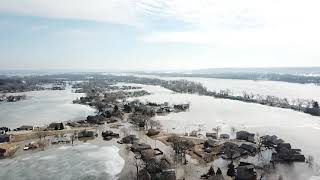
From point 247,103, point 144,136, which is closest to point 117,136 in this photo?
point 144,136

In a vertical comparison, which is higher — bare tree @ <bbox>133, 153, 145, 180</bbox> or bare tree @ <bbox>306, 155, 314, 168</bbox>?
bare tree @ <bbox>306, 155, 314, 168</bbox>

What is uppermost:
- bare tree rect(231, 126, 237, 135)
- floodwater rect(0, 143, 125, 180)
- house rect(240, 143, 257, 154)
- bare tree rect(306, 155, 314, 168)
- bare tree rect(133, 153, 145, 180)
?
house rect(240, 143, 257, 154)

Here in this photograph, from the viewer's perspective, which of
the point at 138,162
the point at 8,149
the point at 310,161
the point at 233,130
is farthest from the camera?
the point at 233,130

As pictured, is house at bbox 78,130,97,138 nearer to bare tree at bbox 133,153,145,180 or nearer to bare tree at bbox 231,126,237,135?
bare tree at bbox 133,153,145,180

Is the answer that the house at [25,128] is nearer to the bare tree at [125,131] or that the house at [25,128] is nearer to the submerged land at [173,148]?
the submerged land at [173,148]

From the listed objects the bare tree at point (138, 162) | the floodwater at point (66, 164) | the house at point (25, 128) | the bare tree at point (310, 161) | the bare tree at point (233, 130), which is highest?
the bare tree at point (310, 161)

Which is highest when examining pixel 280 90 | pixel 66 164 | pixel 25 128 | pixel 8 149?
pixel 280 90

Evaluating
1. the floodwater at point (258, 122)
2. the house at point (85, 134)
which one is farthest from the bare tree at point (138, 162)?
the floodwater at point (258, 122)

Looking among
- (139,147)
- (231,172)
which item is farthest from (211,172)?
(139,147)

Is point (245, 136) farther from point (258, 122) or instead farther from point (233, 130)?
point (258, 122)

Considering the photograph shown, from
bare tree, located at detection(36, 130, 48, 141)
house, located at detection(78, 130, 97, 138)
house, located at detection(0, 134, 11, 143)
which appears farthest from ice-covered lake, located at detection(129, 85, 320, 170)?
house, located at detection(0, 134, 11, 143)
